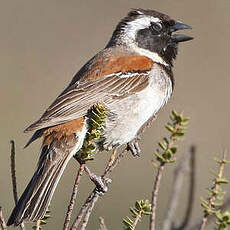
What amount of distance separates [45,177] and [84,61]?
18.9 feet

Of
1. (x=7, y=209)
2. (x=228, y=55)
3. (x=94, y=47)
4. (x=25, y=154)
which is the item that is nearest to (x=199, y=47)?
(x=228, y=55)

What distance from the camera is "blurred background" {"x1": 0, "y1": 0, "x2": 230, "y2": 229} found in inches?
296

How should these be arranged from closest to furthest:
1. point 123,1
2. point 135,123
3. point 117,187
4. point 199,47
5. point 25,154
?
point 135,123 → point 117,187 → point 25,154 → point 199,47 → point 123,1

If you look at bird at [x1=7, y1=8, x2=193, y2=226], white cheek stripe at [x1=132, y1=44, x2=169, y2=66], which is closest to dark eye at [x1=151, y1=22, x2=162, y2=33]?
bird at [x1=7, y1=8, x2=193, y2=226]

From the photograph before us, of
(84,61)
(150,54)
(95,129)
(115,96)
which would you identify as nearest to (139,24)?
(150,54)

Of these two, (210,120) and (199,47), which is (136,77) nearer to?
(210,120)

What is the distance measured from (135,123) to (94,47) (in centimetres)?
545

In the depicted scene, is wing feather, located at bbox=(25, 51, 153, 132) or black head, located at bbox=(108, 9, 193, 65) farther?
black head, located at bbox=(108, 9, 193, 65)

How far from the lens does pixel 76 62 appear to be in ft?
32.7

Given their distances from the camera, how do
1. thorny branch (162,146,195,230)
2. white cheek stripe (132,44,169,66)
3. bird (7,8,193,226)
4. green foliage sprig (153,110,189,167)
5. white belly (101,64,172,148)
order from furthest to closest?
white cheek stripe (132,44,169,66), white belly (101,64,172,148), bird (7,8,193,226), thorny branch (162,146,195,230), green foliage sprig (153,110,189,167)

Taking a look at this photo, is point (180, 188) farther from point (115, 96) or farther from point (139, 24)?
point (139, 24)

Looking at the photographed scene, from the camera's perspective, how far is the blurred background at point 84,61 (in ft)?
24.7

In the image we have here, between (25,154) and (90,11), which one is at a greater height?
(90,11)

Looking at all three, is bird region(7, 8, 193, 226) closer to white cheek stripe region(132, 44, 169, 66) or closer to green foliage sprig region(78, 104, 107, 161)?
white cheek stripe region(132, 44, 169, 66)
